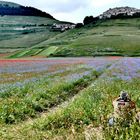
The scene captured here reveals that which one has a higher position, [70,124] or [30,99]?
[70,124]

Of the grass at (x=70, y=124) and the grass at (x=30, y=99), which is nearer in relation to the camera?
the grass at (x=70, y=124)

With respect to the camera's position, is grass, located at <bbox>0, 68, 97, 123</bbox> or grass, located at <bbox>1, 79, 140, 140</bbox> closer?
grass, located at <bbox>1, 79, 140, 140</bbox>

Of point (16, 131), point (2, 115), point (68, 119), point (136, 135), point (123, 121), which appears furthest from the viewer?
point (2, 115)

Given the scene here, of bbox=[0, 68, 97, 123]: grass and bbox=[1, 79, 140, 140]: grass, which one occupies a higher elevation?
bbox=[1, 79, 140, 140]: grass

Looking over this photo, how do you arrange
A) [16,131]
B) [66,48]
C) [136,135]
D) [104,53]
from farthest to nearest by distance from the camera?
[66,48] < [104,53] < [16,131] < [136,135]

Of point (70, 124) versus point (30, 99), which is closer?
point (70, 124)

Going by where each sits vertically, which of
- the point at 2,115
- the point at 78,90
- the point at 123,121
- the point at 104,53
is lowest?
the point at 104,53

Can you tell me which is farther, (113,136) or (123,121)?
(123,121)

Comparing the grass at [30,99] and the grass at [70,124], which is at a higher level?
the grass at [70,124]

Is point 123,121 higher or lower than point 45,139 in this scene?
higher

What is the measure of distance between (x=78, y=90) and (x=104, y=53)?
107921 mm

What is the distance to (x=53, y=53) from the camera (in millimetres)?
137500

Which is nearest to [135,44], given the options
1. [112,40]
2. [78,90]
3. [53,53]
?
[112,40]

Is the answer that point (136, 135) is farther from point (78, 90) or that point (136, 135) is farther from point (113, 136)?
point (78, 90)
